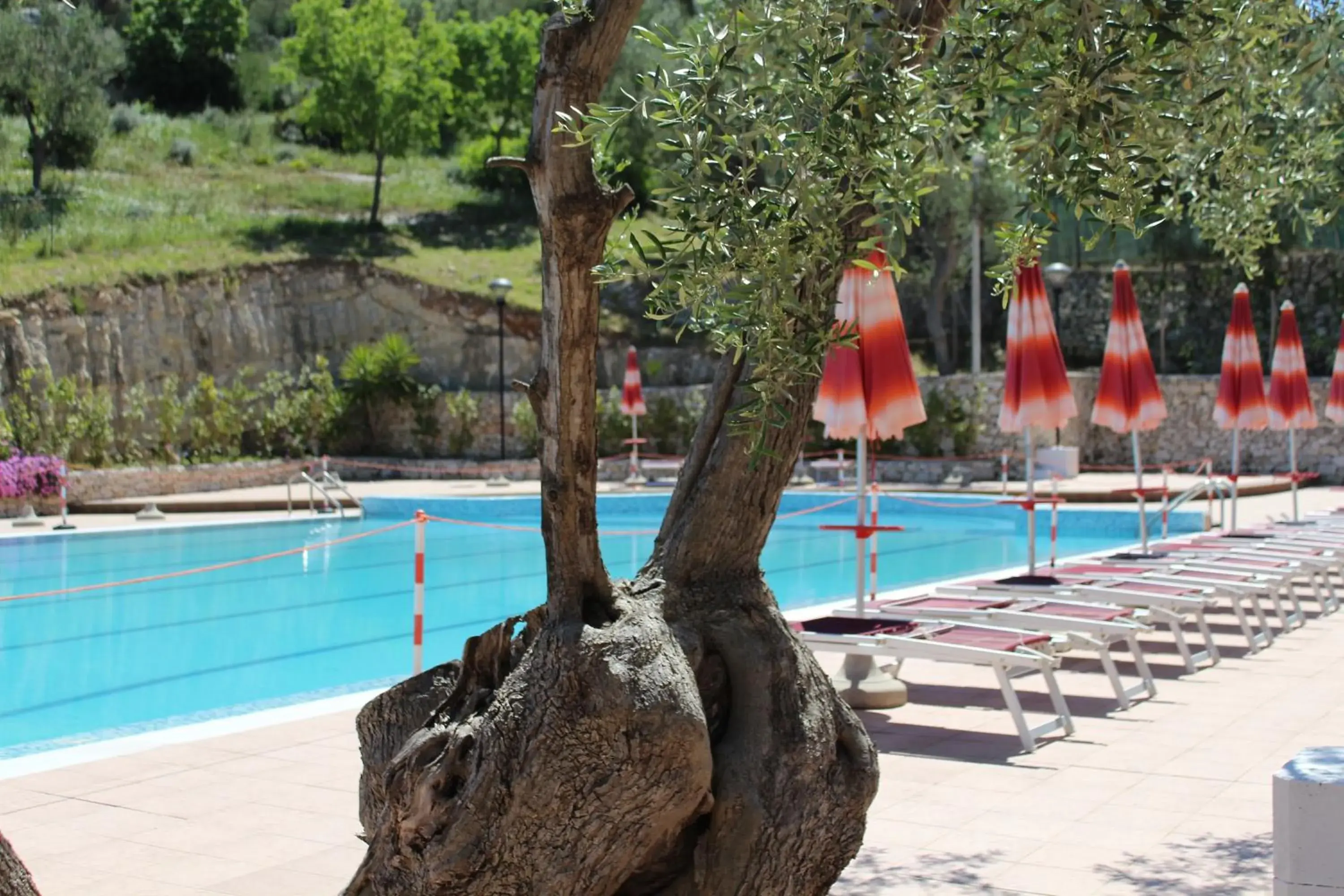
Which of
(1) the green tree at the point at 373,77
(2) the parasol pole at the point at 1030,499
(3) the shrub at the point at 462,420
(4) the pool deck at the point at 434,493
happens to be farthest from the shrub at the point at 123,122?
(2) the parasol pole at the point at 1030,499

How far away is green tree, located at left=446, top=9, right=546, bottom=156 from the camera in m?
43.2

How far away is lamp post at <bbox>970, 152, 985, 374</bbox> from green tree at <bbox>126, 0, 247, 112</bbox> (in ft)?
102

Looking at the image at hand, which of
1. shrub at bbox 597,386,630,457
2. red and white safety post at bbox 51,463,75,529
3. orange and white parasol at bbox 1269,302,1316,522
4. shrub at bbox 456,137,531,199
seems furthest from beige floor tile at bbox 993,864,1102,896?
shrub at bbox 456,137,531,199

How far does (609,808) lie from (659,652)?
43cm

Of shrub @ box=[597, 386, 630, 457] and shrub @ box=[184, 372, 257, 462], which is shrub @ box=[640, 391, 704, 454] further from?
shrub @ box=[184, 372, 257, 462]

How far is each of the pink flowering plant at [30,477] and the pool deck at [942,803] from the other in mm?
15828

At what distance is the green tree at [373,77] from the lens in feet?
116

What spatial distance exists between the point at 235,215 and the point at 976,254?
19.1 meters

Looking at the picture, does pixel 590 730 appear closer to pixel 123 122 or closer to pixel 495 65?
pixel 495 65

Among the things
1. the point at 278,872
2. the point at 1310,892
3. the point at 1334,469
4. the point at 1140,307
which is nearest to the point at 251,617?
the point at 278,872

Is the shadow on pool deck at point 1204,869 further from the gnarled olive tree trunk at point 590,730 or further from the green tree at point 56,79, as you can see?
the green tree at point 56,79

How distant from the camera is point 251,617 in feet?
43.0

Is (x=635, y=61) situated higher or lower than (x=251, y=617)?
higher

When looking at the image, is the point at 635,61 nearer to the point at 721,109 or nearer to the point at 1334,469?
the point at 1334,469
